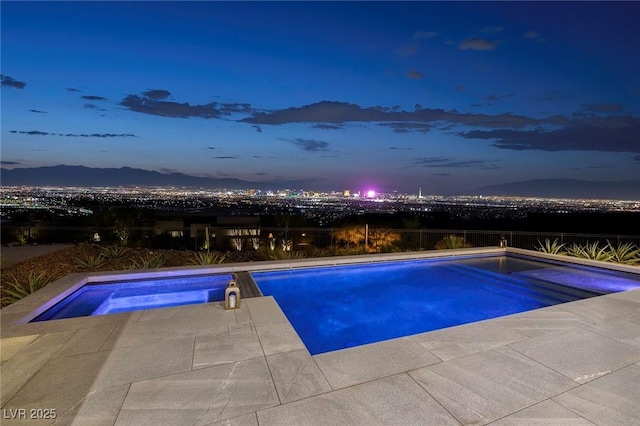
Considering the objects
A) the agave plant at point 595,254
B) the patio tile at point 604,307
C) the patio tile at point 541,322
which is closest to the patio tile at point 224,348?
the patio tile at point 541,322

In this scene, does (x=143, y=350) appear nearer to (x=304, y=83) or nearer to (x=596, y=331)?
(x=596, y=331)

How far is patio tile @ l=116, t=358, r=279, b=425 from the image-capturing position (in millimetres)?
2117

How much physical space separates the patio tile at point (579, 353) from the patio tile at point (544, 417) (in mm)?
577

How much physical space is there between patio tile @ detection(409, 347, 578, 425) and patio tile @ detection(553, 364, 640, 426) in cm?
11

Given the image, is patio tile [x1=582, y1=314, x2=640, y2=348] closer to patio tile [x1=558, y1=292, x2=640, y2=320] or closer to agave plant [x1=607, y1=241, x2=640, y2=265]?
patio tile [x1=558, y1=292, x2=640, y2=320]

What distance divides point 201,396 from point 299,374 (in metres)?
0.77

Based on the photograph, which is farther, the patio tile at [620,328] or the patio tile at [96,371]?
the patio tile at [620,328]

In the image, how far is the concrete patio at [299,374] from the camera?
216 cm

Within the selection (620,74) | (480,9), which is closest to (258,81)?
(480,9)

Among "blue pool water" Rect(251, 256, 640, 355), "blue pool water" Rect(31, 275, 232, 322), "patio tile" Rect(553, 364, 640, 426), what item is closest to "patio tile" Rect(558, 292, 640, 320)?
"blue pool water" Rect(251, 256, 640, 355)

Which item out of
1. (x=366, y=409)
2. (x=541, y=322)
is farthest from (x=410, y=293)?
(x=366, y=409)

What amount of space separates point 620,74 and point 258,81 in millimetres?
18184

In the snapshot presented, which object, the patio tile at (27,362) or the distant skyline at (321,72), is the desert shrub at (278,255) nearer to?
the patio tile at (27,362)

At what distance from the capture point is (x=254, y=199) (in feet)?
242
